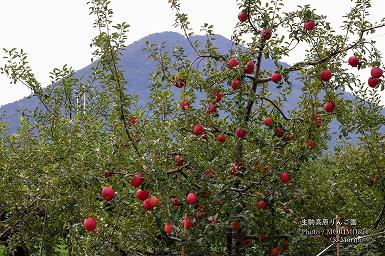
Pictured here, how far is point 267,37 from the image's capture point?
5.31 metres

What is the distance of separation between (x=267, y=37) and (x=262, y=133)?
3.27 ft

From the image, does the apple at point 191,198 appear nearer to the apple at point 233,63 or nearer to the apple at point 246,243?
the apple at point 246,243

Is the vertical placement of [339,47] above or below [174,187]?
above

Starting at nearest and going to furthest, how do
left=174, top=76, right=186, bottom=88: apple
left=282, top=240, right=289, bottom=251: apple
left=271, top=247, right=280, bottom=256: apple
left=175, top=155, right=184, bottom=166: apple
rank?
left=175, top=155, right=184, bottom=166: apple < left=271, top=247, right=280, bottom=256: apple < left=174, top=76, right=186, bottom=88: apple < left=282, top=240, right=289, bottom=251: apple

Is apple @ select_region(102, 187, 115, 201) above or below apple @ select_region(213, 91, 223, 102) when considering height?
below

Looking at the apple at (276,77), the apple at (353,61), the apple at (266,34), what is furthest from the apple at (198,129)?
the apple at (353,61)

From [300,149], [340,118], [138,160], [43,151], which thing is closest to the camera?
[138,160]

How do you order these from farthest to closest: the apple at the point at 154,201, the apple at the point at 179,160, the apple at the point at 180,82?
the apple at the point at 180,82
the apple at the point at 179,160
the apple at the point at 154,201

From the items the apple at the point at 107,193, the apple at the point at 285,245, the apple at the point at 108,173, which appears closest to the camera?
the apple at the point at 107,193

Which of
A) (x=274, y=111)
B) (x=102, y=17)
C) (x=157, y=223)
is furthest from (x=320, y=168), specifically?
(x=102, y=17)

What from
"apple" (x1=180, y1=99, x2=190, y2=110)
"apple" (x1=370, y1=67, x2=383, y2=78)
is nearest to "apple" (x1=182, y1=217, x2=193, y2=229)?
"apple" (x1=180, y1=99, x2=190, y2=110)

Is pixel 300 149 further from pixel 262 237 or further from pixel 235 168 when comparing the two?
pixel 262 237

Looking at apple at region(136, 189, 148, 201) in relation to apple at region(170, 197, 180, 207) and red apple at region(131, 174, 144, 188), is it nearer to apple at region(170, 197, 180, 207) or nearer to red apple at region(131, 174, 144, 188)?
red apple at region(131, 174, 144, 188)

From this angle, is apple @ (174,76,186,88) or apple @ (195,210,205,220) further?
apple @ (174,76,186,88)
